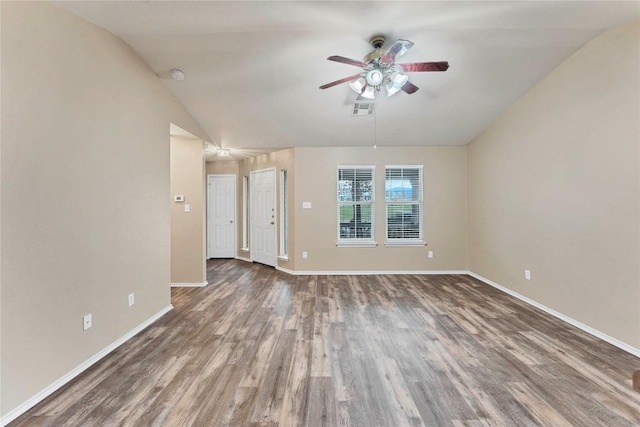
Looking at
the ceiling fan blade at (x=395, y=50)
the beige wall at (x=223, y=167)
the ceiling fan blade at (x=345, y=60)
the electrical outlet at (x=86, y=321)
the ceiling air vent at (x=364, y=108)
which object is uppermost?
the ceiling air vent at (x=364, y=108)

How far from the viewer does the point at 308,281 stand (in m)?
4.39

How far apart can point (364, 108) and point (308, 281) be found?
9.41 feet

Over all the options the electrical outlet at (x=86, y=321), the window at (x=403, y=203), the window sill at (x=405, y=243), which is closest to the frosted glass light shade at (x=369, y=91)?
the window at (x=403, y=203)

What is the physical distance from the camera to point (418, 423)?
1.50m

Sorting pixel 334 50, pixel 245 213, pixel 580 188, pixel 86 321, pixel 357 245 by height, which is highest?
pixel 334 50

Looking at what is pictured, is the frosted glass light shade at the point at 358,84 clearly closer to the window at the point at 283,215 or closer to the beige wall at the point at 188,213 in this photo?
the beige wall at the point at 188,213

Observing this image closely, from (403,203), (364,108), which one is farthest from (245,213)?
(364,108)

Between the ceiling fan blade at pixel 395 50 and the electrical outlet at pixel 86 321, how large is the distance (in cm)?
320

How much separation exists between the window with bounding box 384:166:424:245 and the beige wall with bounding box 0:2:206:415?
3.74 m

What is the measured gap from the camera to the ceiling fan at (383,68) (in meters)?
2.05

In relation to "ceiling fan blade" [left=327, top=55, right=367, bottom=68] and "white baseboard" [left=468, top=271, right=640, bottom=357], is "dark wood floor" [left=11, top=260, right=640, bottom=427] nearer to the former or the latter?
"white baseboard" [left=468, top=271, right=640, bottom=357]

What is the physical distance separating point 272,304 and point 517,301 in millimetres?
3224

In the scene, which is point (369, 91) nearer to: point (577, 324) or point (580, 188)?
point (580, 188)

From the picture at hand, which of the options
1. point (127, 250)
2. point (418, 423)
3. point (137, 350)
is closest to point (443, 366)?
point (418, 423)
